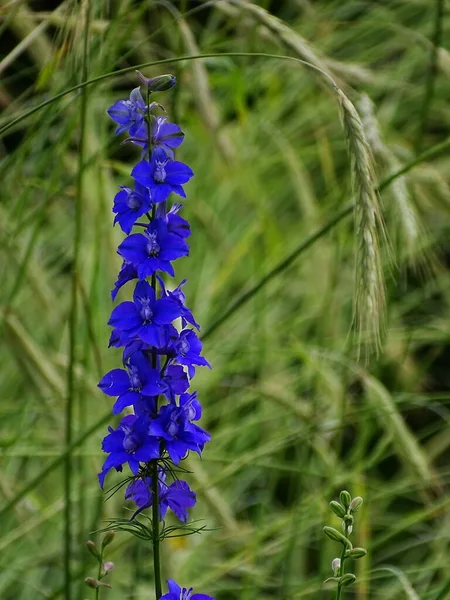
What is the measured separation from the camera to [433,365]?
406cm

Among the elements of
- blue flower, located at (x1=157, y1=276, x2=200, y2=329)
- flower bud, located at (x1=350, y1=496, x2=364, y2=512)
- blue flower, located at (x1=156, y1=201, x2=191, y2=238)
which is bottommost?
flower bud, located at (x1=350, y1=496, x2=364, y2=512)

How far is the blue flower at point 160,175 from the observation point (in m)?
0.93

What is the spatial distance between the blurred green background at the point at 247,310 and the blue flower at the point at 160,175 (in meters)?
0.43

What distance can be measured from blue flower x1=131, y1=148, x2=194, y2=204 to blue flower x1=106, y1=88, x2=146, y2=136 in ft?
0.13

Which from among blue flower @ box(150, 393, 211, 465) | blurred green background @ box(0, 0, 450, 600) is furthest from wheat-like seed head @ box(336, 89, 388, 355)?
blue flower @ box(150, 393, 211, 465)

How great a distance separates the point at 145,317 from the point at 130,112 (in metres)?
0.22

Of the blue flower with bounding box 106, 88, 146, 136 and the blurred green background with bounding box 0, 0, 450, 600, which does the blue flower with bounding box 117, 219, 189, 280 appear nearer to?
the blue flower with bounding box 106, 88, 146, 136

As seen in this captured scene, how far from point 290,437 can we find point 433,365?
204 cm

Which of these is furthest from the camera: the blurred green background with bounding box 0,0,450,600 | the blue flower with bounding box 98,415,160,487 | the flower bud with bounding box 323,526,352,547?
the blurred green background with bounding box 0,0,450,600

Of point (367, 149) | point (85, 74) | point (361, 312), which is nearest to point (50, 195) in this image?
point (85, 74)

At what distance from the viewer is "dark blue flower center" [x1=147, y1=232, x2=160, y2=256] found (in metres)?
0.94

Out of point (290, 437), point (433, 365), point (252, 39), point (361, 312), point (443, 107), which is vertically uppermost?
point (443, 107)

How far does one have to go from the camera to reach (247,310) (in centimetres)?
303

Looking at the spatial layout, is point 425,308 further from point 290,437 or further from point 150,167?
point 150,167
